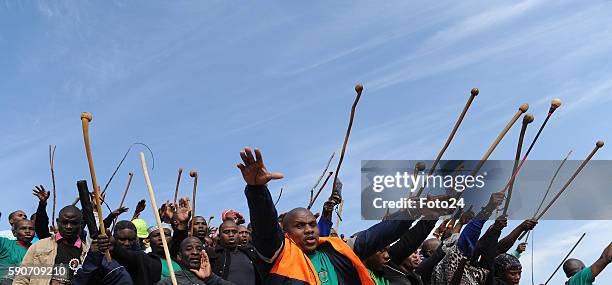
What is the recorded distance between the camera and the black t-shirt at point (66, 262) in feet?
25.4

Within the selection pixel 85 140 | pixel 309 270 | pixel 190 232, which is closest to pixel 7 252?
pixel 190 232

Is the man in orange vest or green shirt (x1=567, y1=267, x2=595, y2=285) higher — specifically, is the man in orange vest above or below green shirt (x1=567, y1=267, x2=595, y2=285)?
above

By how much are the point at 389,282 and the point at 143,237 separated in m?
3.66

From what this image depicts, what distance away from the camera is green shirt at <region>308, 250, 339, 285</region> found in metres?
5.21

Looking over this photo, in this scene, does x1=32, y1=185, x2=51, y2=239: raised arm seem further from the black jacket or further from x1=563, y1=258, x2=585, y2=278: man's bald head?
x1=563, y1=258, x2=585, y2=278: man's bald head

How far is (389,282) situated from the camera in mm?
6777

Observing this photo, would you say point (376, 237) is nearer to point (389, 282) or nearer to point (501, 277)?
point (389, 282)

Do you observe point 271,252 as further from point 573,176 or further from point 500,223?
point 573,176

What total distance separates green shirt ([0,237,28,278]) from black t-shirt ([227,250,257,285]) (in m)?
2.78

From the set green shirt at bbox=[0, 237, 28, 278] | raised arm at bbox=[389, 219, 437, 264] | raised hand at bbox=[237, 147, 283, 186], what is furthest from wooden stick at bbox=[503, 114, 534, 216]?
green shirt at bbox=[0, 237, 28, 278]

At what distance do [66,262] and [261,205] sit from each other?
3.98 metres

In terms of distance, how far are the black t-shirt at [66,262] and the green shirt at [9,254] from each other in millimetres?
1095
